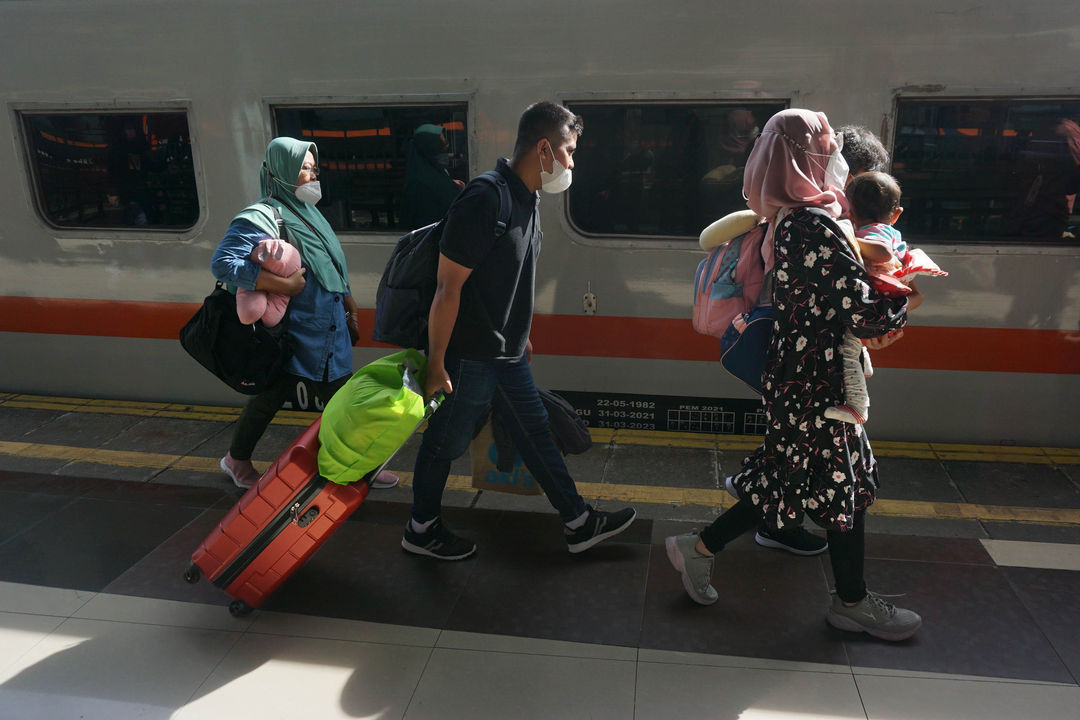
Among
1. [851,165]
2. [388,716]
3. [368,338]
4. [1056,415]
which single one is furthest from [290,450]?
[1056,415]

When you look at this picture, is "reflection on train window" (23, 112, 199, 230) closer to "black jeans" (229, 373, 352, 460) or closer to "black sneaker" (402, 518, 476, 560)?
"black jeans" (229, 373, 352, 460)

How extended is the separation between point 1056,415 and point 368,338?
371 centimetres

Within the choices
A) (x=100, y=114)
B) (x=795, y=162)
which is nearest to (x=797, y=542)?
(x=795, y=162)

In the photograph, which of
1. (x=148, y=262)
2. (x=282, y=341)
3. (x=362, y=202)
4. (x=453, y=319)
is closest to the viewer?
(x=453, y=319)

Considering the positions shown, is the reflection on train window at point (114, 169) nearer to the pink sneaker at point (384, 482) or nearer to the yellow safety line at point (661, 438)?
the yellow safety line at point (661, 438)

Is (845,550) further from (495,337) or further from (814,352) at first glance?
(495,337)

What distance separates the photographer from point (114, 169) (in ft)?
15.6

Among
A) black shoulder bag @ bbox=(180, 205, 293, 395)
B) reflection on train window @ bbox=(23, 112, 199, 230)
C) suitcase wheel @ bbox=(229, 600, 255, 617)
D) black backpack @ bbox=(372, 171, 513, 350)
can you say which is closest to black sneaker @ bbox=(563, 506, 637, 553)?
black backpack @ bbox=(372, 171, 513, 350)

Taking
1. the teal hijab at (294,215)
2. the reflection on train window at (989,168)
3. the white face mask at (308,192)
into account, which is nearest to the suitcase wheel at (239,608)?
the teal hijab at (294,215)

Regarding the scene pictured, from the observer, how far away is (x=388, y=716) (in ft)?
Answer: 8.20

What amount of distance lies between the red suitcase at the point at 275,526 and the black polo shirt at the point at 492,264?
0.67 meters

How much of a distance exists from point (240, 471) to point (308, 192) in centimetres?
145

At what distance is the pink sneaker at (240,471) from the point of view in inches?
158

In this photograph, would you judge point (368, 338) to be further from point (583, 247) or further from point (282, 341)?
point (583, 247)
